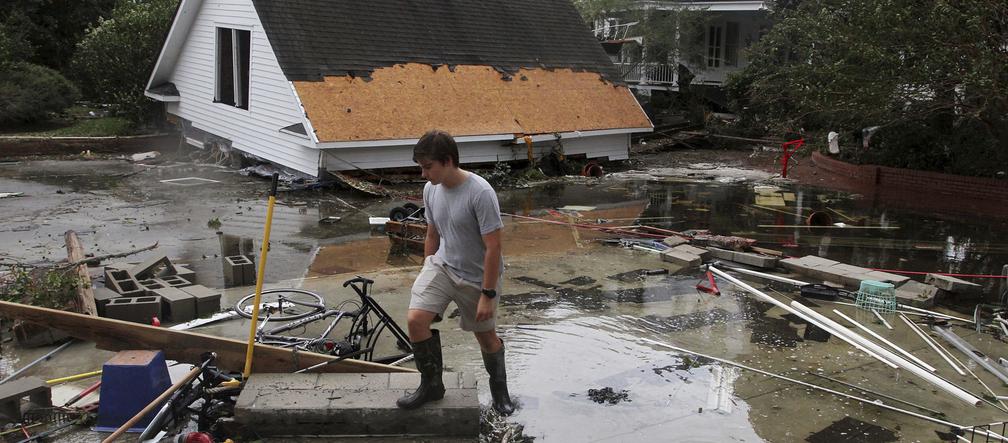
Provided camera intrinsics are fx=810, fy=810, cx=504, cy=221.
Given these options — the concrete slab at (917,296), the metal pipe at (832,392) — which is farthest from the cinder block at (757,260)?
the metal pipe at (832,392)

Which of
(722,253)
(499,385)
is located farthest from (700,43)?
(499,385)

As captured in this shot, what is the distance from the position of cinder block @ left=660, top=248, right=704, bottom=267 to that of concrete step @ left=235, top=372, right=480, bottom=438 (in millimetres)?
4776

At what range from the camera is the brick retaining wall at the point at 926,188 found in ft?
46.4

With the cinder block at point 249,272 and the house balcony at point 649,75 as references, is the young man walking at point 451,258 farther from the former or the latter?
the house balcony at point 649,75

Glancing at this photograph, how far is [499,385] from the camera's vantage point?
17.0 feet

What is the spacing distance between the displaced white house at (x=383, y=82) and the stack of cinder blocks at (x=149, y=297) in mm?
6815

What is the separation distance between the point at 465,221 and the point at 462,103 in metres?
12.6

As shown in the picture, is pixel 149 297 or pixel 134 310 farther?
pixel 149 297

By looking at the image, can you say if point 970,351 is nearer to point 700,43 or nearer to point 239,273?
point 239,273

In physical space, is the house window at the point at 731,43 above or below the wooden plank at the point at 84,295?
above

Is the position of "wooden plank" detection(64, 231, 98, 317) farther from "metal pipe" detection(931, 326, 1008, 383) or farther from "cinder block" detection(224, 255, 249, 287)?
"metal pipe" detection(931, 326, 1008, 383)

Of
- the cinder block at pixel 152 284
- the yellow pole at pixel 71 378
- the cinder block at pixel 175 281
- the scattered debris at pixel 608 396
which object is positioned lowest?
the scattered debris at pixel 608 396

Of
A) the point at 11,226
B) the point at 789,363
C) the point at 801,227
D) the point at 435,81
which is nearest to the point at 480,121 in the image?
the point at 435,81

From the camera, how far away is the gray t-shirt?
4.62m
